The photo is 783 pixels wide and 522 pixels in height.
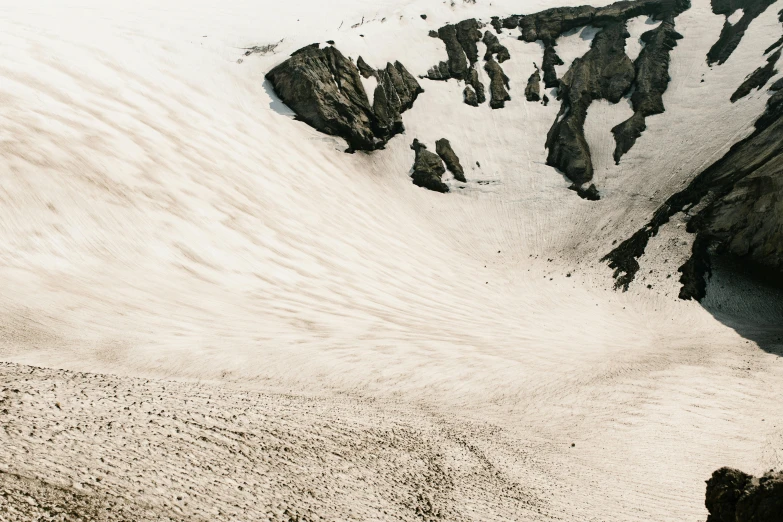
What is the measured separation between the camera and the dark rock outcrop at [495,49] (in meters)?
62.1

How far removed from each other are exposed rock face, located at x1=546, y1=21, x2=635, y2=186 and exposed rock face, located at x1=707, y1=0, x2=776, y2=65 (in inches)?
388

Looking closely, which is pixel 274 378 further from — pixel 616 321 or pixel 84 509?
pixel 616 321

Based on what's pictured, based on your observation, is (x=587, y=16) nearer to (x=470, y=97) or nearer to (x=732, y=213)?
(x=470, y=97)

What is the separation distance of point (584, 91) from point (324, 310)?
4757 centimetres

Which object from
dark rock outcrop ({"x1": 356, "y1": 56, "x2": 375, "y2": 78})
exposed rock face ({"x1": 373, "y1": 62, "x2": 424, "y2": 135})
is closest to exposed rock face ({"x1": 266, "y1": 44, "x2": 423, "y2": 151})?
exposed rock face ({"x1": 373, "y1": 62, "x2": 424, "y2": 135})

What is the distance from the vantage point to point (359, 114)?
49.5 m

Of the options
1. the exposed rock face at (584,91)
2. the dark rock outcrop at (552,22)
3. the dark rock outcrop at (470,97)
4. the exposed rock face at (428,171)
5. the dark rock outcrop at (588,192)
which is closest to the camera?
the dark rock outcrop at (588,192)

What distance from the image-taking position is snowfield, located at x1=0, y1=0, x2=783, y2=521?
8062 mm

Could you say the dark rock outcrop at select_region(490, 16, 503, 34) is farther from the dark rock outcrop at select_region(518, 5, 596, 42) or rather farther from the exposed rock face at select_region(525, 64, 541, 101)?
the exposed rock face at select_region(525, 64, 541, 101)

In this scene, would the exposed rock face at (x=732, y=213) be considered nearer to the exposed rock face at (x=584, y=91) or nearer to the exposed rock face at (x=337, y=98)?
the exposed rock face at (x=584, y=91)

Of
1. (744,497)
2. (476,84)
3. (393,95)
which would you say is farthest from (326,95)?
(744,497)

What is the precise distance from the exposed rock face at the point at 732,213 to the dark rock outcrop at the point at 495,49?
3041 centimetres

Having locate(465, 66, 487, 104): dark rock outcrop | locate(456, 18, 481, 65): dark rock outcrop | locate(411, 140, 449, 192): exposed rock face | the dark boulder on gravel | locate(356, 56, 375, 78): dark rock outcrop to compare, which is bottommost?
locate(411, 140, 449, 192): exposed rock face

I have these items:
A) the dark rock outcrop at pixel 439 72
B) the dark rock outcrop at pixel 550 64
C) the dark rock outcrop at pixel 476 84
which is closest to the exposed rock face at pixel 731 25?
the dark rock outcrop at pixel 550 64
